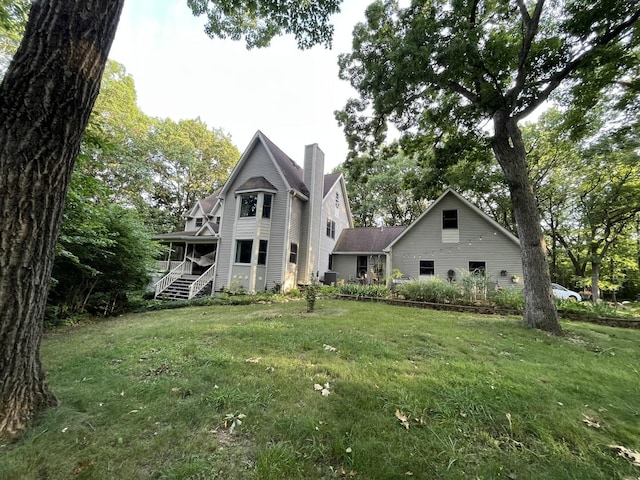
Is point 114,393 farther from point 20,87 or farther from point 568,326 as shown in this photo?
point 568,326

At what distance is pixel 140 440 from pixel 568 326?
10073 millimetres

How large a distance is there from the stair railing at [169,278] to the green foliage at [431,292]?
1303 centimetres

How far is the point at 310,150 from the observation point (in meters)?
16.6

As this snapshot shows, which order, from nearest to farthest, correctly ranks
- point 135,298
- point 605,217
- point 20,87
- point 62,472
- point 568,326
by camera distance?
point 62,472
point 20,87
point 568,326
point 135,298
point 605,217

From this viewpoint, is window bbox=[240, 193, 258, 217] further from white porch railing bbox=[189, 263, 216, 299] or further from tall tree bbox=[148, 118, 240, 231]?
tall tree bbox=[148, 118, 240, 231]

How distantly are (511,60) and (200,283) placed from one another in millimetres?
16278

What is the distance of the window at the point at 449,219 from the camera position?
14718 millimetres

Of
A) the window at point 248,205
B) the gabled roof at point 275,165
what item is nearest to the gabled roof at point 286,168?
the gabled roof at point 275,165

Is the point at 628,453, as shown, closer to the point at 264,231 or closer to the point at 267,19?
the point at 267,19

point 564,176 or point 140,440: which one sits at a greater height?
point 564,176

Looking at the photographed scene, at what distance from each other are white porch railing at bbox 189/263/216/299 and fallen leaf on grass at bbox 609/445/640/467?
1497 cm

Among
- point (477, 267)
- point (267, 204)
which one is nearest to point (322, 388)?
point (267, 204)

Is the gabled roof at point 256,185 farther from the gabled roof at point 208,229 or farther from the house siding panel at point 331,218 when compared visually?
the gabled roof at point 208,229

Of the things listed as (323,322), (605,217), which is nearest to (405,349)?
(323,322)
